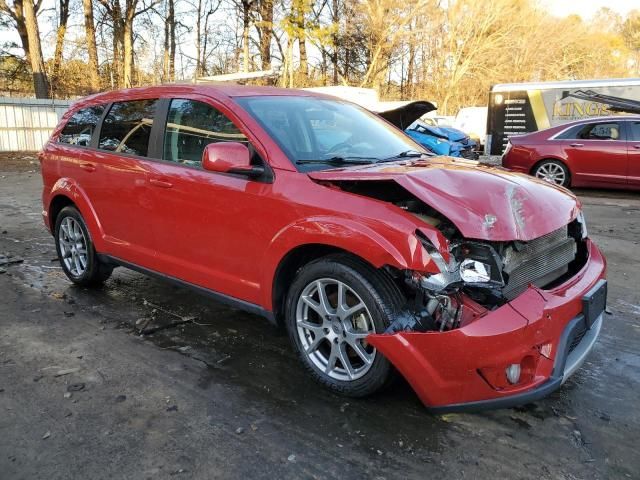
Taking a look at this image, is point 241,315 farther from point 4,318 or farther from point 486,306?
point 486,306

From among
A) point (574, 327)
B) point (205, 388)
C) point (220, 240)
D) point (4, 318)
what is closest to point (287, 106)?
point (220, 240)

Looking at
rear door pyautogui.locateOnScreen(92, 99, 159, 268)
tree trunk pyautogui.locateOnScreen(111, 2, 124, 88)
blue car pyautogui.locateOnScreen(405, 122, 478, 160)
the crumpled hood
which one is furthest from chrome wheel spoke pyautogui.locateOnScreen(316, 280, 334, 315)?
tree trunk pyautogui.locateOnScreen(111, 2, 124, 88)

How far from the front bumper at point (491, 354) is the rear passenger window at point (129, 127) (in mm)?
2506

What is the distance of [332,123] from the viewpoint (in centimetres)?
381

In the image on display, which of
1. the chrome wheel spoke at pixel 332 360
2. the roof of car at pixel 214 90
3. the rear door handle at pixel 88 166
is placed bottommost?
the chrome wheel spoke at pixel 332 360

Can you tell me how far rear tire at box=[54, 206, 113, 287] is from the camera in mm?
4730

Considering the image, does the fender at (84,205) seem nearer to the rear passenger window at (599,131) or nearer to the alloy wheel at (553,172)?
the alloy wheel at (553,172)

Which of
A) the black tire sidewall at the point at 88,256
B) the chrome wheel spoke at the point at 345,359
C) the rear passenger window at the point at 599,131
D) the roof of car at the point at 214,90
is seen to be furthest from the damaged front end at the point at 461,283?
the rear passenger window at the point at 599,131

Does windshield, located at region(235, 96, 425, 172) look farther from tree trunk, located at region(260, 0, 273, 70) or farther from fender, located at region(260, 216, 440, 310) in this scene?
tree trunk, located at region(260, 0, 273, 70)

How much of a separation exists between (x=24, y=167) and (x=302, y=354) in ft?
Answer: 52.8

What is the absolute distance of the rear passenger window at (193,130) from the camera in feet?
11.5

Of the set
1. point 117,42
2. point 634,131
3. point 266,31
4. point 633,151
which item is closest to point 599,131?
point 634,131

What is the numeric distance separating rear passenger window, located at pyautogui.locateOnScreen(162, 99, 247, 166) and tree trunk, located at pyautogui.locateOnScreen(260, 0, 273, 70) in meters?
28.9

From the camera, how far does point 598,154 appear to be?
10.5 m
